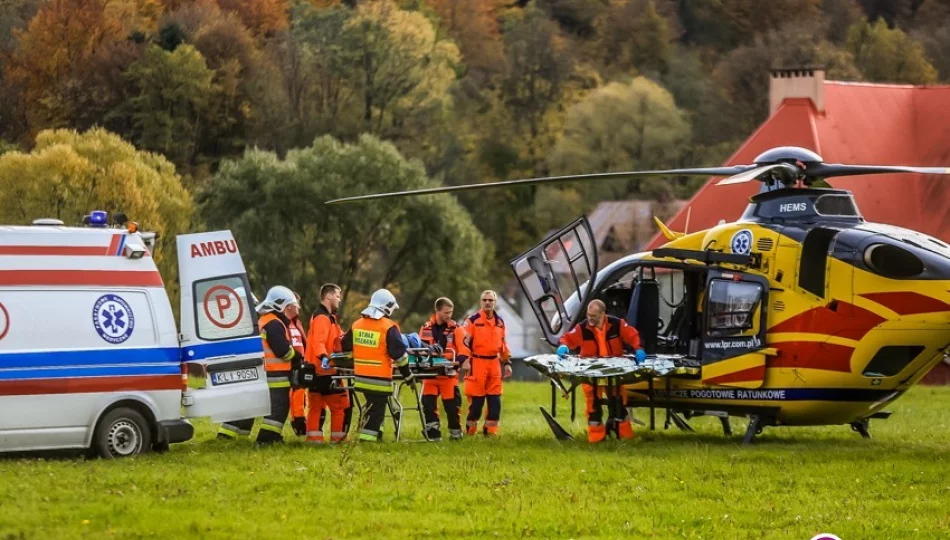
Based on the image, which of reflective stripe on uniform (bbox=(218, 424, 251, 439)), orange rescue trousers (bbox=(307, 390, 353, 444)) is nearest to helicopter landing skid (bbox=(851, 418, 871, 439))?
orange rescue trousers (bbox=(307, 390, 353, 444))

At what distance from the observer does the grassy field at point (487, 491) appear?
1312 centimetres

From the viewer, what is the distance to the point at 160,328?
1714 cm

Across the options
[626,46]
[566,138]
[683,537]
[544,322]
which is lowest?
[683,537]

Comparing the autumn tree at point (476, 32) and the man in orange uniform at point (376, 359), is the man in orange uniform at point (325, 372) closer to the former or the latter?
the man in orange uniform at point (376, 359)

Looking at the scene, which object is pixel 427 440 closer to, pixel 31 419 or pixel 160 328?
pixel 160 328

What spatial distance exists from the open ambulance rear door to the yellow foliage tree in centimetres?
2736

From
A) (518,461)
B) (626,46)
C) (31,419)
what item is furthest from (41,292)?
(626,46)

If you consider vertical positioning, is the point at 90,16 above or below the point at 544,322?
above

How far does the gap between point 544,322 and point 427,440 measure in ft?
9.05

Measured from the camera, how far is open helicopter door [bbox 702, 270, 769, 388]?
19453 mm

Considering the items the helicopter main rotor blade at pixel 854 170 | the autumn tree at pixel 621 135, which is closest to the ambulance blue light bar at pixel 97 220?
the helicopter main rotor blade at pixel 854 170

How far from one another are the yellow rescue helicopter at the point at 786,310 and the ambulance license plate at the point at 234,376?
2354 mm

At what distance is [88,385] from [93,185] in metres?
30.8

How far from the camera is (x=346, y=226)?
62250 millimetres
